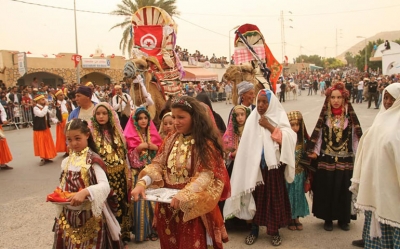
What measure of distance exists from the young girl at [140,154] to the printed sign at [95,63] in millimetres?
26379

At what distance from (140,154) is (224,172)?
1.88 metres

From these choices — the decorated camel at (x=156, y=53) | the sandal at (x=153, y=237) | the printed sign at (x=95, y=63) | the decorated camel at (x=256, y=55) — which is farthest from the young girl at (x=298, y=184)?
the printed sign at (x=95, y=63)

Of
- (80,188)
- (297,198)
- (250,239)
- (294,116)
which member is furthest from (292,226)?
(80,188)

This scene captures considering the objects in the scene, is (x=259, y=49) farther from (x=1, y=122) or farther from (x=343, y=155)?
(x=1, y=122)

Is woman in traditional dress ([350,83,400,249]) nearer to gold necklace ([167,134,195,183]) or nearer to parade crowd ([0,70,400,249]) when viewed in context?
parade crowd ([0,70,400,249])

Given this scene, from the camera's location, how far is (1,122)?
327 inches

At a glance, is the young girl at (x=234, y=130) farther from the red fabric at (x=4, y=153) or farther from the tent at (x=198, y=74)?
the tent at (x=198, y=74)

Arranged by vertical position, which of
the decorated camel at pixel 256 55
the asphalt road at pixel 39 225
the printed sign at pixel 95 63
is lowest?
the asphalt road at pixel 39 225

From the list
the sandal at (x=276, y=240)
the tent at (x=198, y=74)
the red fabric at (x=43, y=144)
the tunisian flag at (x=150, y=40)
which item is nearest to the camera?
the sandal at (x=276, y=240)

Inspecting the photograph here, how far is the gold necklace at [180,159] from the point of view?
2727 mm

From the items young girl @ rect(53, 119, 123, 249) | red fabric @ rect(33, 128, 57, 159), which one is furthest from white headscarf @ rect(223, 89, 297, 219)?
red fabric @ rect(33, 128, 57, 159)

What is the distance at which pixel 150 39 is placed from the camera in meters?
8.30

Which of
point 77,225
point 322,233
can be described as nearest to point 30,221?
point 77,225

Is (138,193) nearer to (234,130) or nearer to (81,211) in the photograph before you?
(81,211)
